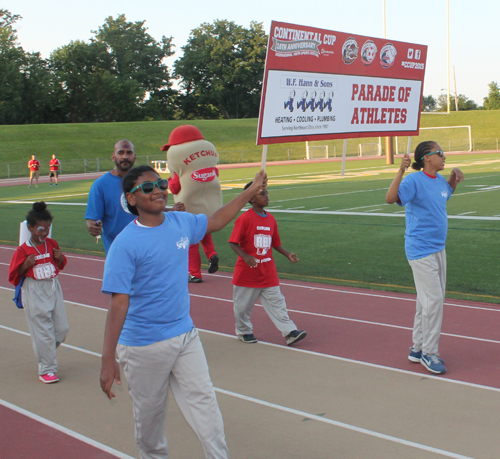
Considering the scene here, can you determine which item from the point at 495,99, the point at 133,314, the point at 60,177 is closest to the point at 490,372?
the point at 133,314

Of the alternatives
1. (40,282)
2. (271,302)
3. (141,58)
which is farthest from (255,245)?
(141,58)

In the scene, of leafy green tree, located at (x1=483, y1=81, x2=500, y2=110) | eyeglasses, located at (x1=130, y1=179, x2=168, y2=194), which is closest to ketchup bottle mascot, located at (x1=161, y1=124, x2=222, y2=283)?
eyeglasses, located at (x1=130, y1=179, x2=168, y2=194)

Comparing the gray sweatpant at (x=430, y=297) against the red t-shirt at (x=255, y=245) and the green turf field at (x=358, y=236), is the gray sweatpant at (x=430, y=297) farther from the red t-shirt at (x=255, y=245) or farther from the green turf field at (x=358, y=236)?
the green turf field at (x=358, y=236)

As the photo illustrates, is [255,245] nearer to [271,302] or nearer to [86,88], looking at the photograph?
[271,302]

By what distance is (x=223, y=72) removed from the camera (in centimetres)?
9444

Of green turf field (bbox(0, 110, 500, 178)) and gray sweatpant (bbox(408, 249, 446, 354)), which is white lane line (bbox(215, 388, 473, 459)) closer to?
gray sweatpant (bbox(408, 249, 446, 354))

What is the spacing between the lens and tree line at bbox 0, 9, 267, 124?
73.9m

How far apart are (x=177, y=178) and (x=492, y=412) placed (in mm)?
5945

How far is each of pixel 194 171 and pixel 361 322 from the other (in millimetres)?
3486

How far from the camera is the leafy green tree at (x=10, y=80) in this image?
68.8 meters

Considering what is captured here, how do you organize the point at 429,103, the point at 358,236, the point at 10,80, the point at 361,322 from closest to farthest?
the point at 361,322, the point at 358,236, the point at 10,80, the point at 429,103

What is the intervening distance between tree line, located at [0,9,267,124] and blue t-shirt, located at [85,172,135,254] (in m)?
69.3

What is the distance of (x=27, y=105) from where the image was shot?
242ft

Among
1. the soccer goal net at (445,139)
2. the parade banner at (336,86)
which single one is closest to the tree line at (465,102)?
the soccer goal net at (445,139)
